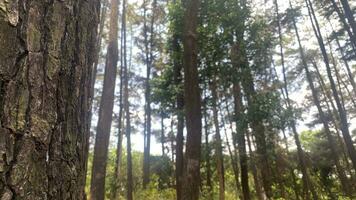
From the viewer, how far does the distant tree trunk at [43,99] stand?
24.0 inches

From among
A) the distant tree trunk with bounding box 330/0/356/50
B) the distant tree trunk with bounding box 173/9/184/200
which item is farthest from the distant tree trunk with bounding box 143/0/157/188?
the distant tree trunk with bounding box 330/0/356/50

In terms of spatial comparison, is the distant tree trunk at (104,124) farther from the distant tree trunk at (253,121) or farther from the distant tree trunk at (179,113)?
the distant tree trunk at (253,121)

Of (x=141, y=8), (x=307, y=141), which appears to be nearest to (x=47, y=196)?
(x=141, y=8)

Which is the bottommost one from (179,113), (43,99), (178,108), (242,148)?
(43,99)

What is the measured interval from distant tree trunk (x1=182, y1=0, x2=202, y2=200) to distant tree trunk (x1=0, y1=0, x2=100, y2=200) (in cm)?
556

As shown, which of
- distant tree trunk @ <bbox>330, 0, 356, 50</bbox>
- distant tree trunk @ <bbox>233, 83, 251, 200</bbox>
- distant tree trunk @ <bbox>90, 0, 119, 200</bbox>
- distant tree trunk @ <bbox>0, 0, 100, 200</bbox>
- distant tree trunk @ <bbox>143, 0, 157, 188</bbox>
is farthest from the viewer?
distant tree trunk @ <bbox>143, 0, 157, 188</bbox>

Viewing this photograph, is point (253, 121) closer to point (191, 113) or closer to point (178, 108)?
point (178, 108)

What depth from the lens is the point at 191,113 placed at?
655 centimetres

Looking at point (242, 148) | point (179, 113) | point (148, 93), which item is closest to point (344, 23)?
point (242, 148)

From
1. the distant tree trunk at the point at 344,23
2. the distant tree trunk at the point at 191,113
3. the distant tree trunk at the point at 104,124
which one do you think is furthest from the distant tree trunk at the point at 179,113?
the distant tree trunk at the point at 344,23

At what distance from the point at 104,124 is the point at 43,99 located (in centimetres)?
782

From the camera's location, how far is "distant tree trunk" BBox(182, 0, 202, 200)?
6266 mm

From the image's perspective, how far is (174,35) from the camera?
1361cm

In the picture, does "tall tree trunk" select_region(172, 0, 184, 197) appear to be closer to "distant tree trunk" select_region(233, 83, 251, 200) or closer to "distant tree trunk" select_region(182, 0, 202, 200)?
"distant tree trunk" select_region(233, 83, 251, 200)
